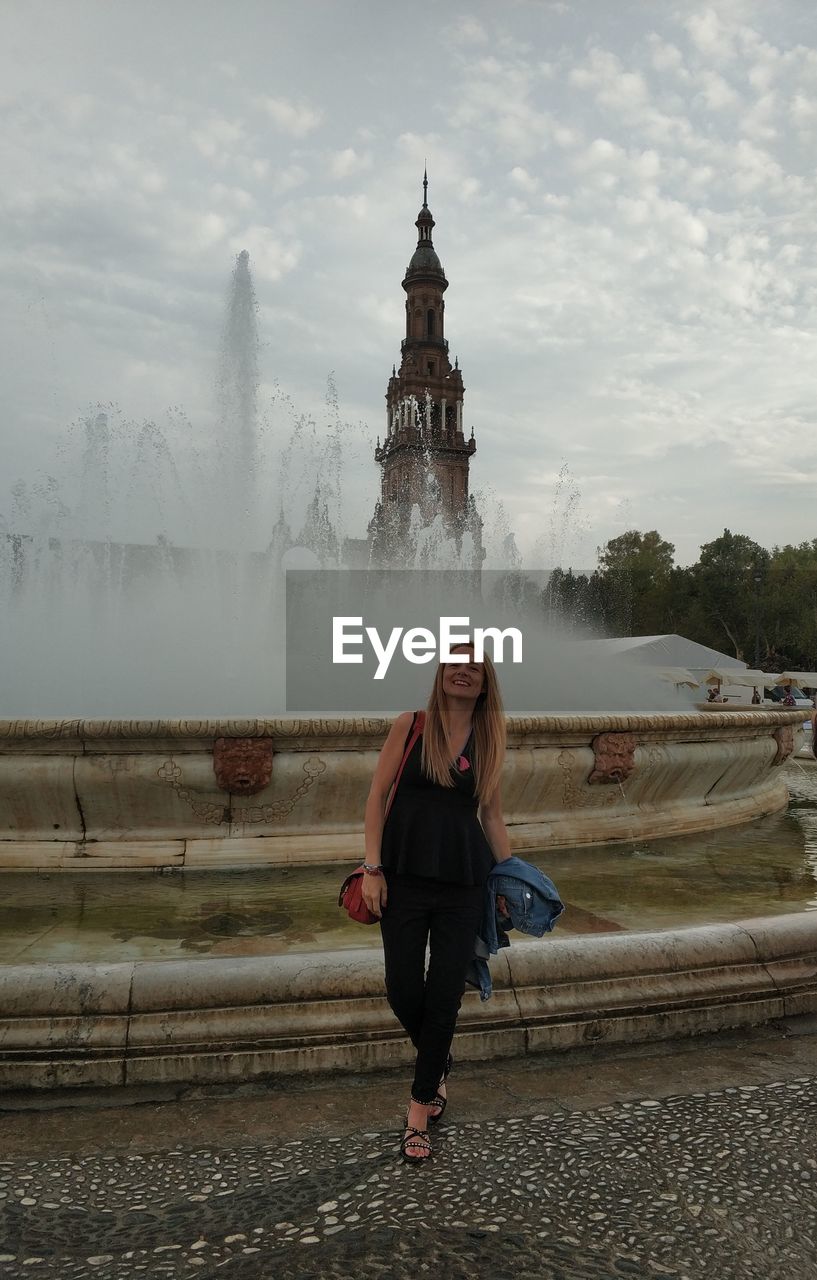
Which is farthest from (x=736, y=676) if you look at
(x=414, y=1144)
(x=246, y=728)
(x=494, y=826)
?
(x=414, y=1144)

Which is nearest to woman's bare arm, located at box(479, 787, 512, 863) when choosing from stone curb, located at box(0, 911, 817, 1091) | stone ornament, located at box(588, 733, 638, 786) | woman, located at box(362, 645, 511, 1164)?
woman, located at box(362, 645, 511, 1164)

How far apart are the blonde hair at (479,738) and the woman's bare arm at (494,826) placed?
0.09 feet

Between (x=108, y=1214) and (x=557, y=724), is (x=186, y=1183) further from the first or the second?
(x=557, y=724)

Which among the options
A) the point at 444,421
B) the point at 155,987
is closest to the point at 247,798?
the point at 155,987

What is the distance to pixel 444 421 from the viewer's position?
8275 cm

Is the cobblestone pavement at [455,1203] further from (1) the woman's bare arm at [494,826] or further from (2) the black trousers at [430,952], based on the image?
(1) the woman's bare arm at [494,826]

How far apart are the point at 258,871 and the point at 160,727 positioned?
1.04m

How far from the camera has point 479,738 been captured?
2766 millimetres

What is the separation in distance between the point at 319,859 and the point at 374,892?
311 cm

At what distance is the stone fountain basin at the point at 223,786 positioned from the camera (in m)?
5.34

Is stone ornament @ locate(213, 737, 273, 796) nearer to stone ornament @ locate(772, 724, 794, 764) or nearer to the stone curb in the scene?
the stone curb

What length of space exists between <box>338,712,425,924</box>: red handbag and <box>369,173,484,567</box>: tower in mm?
76399

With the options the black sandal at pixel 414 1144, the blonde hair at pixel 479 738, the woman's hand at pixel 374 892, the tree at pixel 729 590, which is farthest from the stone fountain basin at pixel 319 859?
the tree at pixel 729 590

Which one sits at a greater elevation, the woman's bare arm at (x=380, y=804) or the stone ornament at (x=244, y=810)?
the woman's bare arm at (x=380, y=804)
